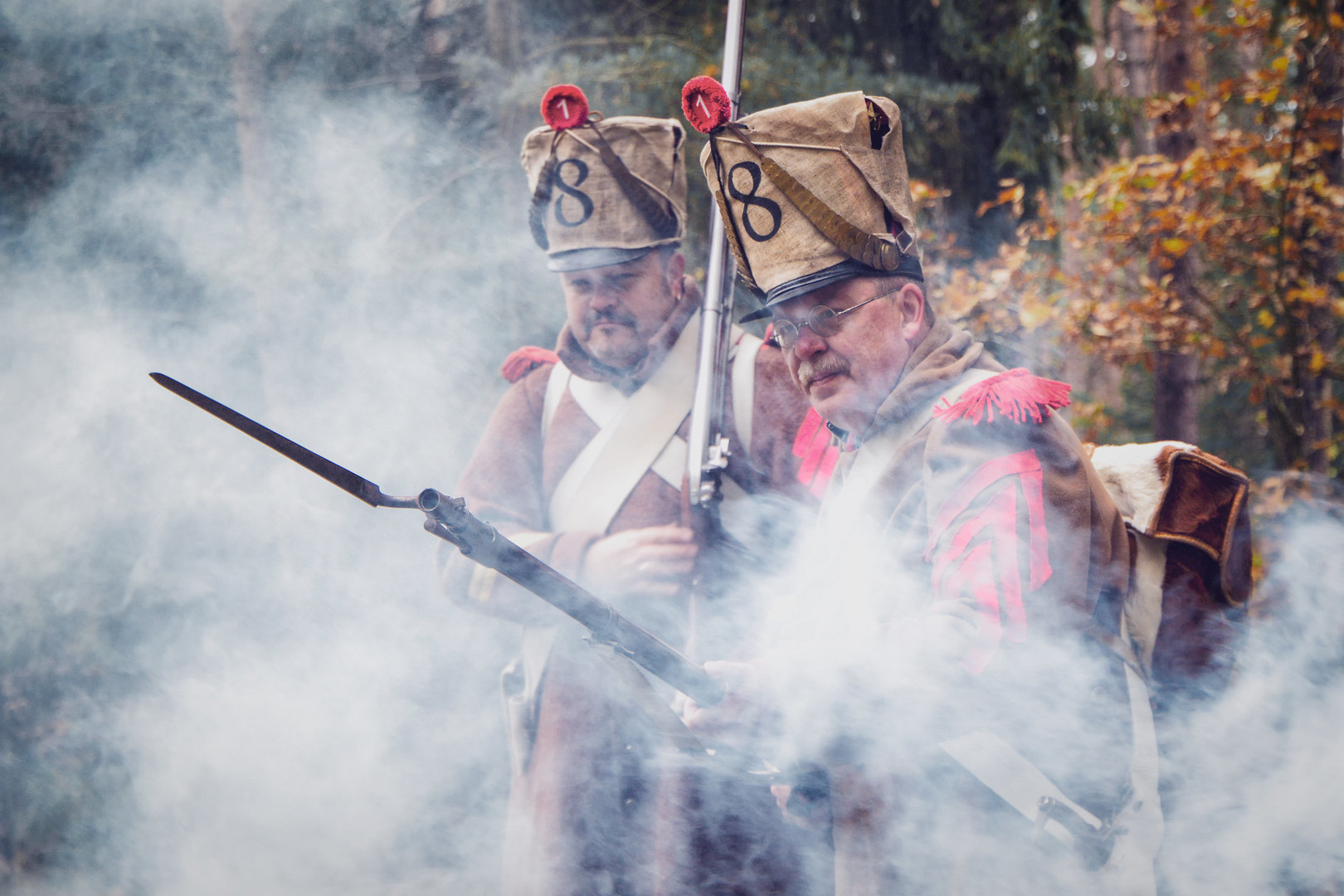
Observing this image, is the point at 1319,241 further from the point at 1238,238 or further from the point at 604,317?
the point at 604,317

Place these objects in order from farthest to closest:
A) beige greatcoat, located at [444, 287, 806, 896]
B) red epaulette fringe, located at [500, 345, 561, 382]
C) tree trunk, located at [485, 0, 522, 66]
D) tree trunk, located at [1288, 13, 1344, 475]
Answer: tree trunk, located at [485, 0, 522, 66]
tree trunk, located at [1288, 13, 1344, 475]
red epaulette fringe, located at [500, 345, 561, 382]
beige greatcoat, located at [444, 287, 806, 896]

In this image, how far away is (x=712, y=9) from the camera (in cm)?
473

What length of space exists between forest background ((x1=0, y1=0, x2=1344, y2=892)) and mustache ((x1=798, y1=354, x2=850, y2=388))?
2.51 meters

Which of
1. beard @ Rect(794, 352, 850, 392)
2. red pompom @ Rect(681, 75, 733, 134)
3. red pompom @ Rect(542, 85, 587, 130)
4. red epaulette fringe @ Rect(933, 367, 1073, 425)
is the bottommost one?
red epaulette fringe @ Rect(933, 367, 1073, 425)

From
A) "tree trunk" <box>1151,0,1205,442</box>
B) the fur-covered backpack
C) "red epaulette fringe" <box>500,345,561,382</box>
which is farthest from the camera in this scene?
"tree trunk" <box>1151,0,1205,442</box>

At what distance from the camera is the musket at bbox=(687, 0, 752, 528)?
219cm

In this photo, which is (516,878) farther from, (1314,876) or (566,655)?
(1314,876)

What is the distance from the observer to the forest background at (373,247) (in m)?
3.90

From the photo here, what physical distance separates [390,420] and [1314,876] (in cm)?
367

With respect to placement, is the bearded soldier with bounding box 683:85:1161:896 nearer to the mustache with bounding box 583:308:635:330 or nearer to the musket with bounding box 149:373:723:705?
the musket with bounding box 149:373:723:705

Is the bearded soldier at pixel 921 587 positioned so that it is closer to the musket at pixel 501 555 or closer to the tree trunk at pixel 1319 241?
the musket at pixel 501 555

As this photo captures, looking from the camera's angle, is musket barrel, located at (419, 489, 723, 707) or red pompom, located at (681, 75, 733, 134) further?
red pompom, located at (681, 75, 733, 134)

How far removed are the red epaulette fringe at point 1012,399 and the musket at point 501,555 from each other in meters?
0.71

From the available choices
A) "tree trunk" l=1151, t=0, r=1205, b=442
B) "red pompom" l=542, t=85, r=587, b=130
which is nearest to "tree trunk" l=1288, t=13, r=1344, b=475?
"tree trunk" l=1151, t=0, r=1205, b=442
